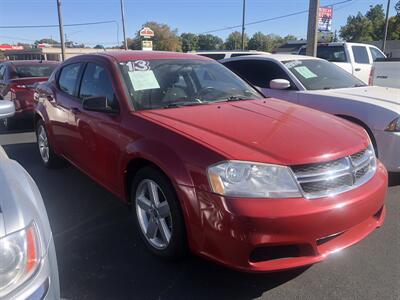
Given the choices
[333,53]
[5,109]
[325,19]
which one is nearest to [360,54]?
[333,53]

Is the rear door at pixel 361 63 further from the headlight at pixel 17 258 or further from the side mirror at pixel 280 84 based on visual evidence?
the headlight at pixel 17 258

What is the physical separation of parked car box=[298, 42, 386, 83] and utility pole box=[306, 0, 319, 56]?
839mm

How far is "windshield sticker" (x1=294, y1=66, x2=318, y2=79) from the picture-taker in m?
6.13

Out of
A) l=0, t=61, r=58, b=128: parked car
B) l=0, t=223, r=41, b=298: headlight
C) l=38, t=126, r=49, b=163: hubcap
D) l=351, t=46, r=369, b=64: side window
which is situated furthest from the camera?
l=351, t=46, r=369, b=64: side window

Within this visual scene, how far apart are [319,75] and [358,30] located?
79.5 metres

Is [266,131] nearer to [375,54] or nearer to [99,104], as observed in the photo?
[99,104]

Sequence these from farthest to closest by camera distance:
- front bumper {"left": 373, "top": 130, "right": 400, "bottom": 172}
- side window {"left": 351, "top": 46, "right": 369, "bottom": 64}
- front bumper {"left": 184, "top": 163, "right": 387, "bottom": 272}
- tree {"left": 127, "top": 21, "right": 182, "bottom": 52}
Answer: tree {"left": 127, "top": 21, "right": 182, "bottom": 52}, side window {"left": 351, "top": 46, "right": 369, "bottom": 64}, front bumper {"left": 373, "top": 130, "right": 400, "bottom": 172}, front bumper {"left": 184, "top": 163, "right": 387, "bottom": 272}

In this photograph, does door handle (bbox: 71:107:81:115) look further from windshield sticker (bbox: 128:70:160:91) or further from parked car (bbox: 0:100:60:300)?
parked car (bbox: 0:100:60:300)

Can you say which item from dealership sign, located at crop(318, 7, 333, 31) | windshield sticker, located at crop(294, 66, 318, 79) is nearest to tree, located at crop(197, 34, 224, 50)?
dealership sign, located at crop(318, 7, 333, 31)

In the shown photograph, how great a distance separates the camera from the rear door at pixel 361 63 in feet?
37.6

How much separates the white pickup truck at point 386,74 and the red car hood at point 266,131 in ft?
23.2

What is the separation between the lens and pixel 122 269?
3.05 m

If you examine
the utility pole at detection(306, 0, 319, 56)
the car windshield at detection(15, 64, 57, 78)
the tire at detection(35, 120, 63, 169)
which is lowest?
the tire at detection(35, 120, 63, 169)

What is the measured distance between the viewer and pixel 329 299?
2.67 meters
